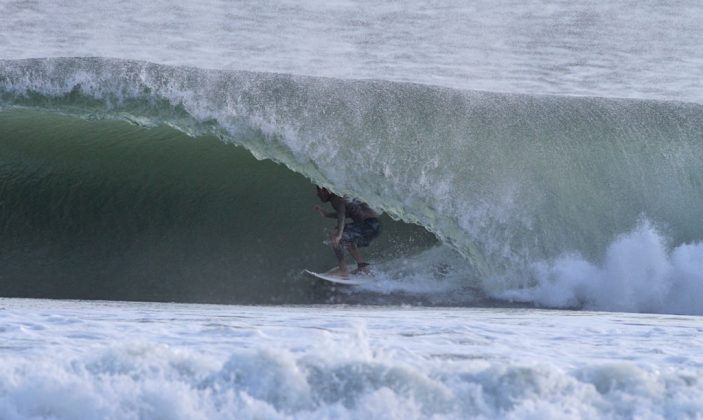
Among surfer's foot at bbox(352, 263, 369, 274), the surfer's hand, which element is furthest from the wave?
surfer's foot at bbox(352, 263, 369, 274)

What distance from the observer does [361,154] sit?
8.43m

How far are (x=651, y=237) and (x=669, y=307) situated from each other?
28.5 inches

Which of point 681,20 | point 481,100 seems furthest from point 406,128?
point 681,20

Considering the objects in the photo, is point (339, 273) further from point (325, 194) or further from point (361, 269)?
point (325, 194)

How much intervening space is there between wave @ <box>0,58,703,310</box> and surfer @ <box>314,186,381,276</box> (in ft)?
0.37

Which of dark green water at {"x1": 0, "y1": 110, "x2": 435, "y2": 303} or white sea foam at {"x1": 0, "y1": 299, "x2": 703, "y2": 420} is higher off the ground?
dark green water at {"x1": 0, "y1": 110, "x2": 435, "y2": 303}

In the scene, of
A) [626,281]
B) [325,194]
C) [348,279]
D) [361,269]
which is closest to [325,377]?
[348,279]

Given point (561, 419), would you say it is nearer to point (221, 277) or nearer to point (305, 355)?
point (305, 355)

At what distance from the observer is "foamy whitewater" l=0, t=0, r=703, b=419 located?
8.14m

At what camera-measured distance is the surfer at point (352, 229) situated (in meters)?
8.13

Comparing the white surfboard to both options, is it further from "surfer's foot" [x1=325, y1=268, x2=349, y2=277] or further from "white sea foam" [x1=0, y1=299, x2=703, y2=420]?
"white sea foam" [x1=0, y1=299, x2=703, y2=420]

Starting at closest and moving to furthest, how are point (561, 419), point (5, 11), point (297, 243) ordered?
point (561, 419) < point (297, 243) < point (5, 11)

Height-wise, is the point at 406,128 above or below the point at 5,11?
below

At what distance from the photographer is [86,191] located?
8.90m
